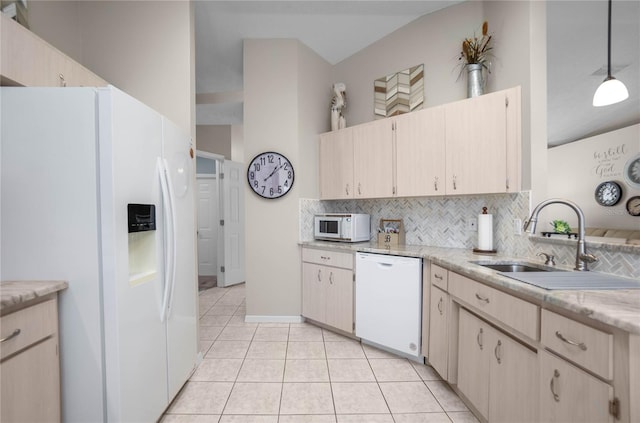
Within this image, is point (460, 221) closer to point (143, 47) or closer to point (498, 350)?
point (498, 350)

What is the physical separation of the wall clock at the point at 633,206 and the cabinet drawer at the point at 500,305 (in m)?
0.98

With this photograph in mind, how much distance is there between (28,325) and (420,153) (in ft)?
8.93

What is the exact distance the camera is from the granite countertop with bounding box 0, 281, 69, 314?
0.99 m

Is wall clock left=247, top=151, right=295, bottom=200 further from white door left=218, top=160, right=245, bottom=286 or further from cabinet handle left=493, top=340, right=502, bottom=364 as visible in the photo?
cabinet handle left=493, top=340, right=502, bottom=364

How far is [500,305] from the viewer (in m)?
1.35

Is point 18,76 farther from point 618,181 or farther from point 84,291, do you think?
point 618,181

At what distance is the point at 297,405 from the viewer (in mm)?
1757

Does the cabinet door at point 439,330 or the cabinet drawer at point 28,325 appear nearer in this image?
the cabinet drawer at point 28,325

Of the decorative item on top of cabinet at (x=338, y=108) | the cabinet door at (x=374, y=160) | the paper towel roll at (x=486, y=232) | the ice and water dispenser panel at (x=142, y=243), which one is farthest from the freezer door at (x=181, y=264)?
the paper towel roll at (x=486, y=232)

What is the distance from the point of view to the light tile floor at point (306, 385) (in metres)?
1.67

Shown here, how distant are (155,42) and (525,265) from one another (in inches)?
129

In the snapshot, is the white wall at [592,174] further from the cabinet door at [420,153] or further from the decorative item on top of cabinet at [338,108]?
the decorative item on top of cabinet at [338,108]

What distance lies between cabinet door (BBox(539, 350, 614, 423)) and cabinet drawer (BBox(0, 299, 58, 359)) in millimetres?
2087

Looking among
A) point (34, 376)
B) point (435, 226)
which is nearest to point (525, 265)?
point (435, 226)
